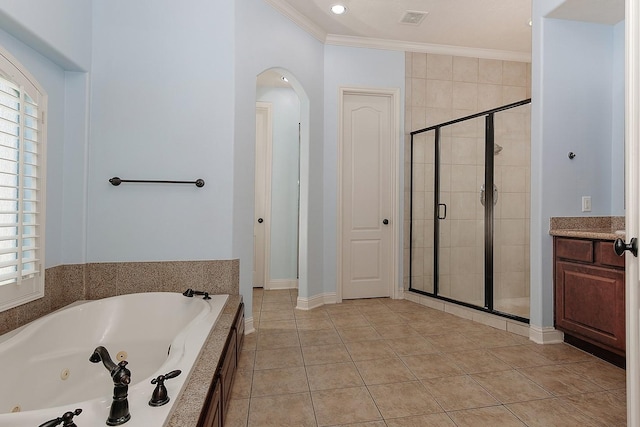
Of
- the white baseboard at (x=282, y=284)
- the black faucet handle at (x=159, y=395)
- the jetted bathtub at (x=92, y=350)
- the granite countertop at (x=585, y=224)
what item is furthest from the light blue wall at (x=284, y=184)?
the black faucet handle at (x=159, y=395)

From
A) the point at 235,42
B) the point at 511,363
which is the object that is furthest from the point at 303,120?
the point at 511,363

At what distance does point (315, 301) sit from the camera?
377cm

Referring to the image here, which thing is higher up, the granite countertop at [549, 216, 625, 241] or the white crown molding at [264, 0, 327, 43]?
the white crown molding at [264, 0, 327, 43]

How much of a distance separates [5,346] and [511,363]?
2.75 m

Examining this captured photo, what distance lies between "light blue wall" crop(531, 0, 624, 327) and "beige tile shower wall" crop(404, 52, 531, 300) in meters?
0.40

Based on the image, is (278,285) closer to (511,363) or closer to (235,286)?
(235,286)

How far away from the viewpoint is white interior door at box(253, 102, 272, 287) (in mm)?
4676

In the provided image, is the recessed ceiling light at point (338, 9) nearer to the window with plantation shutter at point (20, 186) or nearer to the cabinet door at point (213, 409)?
the window with plantation shutter at point (20, 186)

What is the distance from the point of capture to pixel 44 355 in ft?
5.94

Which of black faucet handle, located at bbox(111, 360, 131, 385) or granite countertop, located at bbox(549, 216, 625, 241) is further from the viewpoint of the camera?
granite countertop, located at bbox(549, 216, 625, 241)

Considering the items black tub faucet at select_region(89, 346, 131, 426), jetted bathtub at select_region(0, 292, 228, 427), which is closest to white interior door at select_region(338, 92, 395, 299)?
jetted bathtub at select_region(0, 292, 228, 427)

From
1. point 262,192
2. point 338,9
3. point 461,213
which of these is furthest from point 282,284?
point 338,9

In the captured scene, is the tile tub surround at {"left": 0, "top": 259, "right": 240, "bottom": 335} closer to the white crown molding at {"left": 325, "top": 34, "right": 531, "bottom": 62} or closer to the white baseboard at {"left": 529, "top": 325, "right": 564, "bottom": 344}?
the white baseboard at {"left": 529, "top": 325, "right": 564, "bottom": 344}

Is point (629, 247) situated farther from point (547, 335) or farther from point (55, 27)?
point (55, 27)
